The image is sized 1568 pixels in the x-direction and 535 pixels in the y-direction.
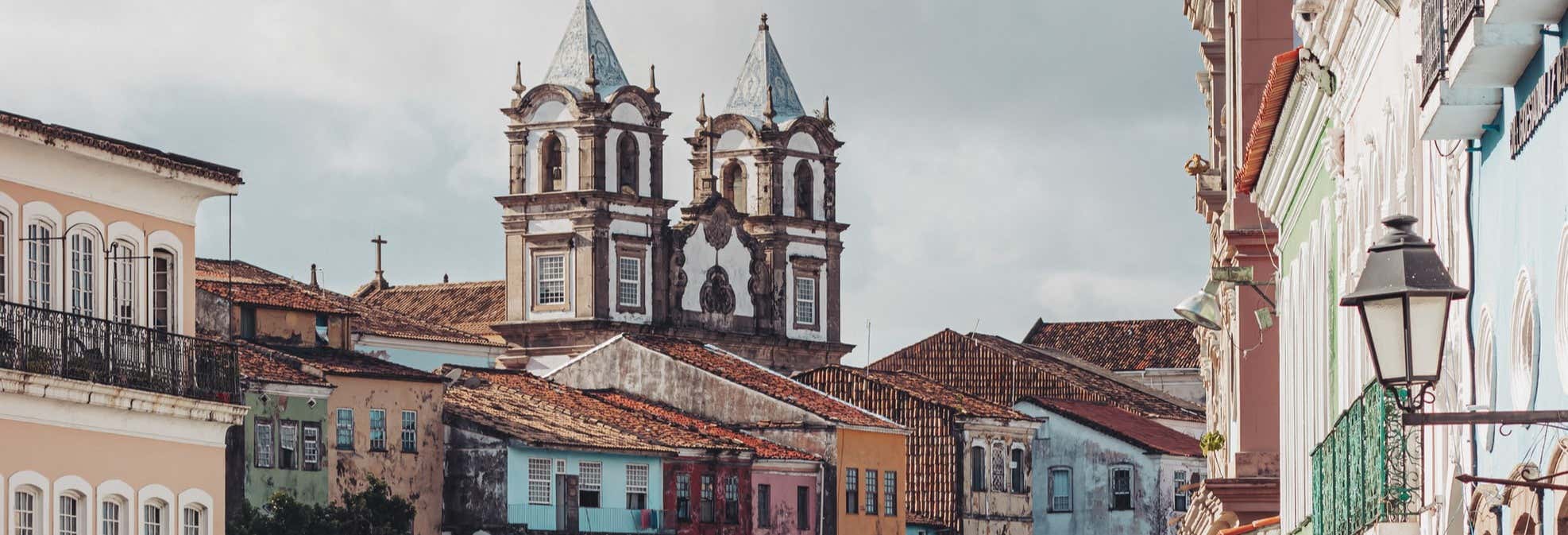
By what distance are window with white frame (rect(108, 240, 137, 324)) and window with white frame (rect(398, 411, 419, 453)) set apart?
84.7 ft

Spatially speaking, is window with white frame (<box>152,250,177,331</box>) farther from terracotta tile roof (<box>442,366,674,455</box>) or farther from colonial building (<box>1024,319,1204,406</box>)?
colonial building (<box>1024,319,1204,406</box>)

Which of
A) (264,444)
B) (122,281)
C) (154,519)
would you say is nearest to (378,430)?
(264,444)

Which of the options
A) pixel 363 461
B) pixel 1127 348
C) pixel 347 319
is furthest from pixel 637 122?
pixel 363 461

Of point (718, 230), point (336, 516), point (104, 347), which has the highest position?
point (718, 230)

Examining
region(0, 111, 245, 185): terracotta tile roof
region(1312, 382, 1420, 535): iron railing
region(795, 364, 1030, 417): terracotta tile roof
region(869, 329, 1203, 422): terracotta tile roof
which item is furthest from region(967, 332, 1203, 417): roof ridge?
region(1312, 382, 1420, 535): iron railing

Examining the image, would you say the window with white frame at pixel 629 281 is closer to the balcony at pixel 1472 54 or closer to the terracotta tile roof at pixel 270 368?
the terracotta tile roof at pixel 270 368

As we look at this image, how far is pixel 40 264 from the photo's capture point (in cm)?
2933

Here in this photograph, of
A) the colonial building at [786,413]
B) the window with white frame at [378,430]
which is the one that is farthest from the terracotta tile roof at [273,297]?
the colonial building at [786,413]

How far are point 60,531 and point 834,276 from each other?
2647 inches

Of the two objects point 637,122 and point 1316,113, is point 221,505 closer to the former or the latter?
point 1316,113

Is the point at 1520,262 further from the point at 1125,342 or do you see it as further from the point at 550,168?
the point at 1125,342

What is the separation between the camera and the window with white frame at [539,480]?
5869 cm

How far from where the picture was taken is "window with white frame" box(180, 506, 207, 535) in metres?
30.7

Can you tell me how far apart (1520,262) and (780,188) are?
83.5 metres
